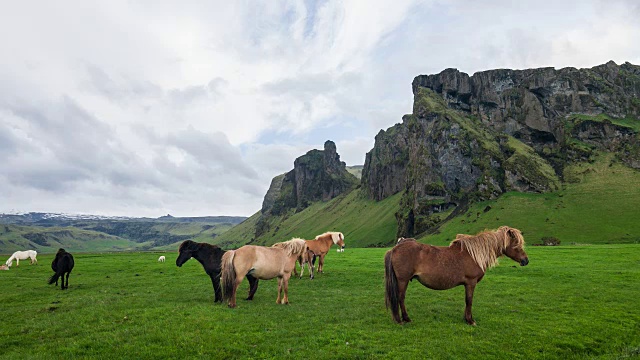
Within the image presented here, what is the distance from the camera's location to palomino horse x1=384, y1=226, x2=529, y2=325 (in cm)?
1338

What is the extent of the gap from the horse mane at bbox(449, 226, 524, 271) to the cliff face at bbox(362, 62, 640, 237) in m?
154

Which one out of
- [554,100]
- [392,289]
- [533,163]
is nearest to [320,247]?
[392,289]

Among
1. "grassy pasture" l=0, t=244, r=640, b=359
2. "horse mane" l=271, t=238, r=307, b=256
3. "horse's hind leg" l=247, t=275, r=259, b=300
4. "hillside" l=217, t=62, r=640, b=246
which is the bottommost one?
"grassy pasture" l=0, t=244, r=640, b=359

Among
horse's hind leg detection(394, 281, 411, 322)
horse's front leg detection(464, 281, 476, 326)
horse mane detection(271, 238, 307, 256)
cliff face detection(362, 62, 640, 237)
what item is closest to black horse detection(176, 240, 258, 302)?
horse mane detection(271, 238, 307, 256)

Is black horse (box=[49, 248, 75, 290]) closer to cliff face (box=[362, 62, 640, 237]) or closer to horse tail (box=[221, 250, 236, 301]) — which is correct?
A: horse tail (box=[221, 250, 236, 301])

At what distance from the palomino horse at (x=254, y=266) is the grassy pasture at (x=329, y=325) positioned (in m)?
1.11

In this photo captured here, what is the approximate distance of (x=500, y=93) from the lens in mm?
199500

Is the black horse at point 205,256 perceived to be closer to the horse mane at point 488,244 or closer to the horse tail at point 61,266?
the horse tail at point 61,266

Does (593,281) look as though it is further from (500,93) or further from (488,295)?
(500,93)

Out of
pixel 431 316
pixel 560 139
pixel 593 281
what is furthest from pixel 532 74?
pixel 431 316

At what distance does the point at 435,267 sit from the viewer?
13.4m

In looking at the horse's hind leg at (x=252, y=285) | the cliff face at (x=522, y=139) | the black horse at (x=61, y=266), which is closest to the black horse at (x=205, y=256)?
the horse's hind leg at (x=252, y=285)

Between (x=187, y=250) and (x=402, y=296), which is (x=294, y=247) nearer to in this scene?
(x=187, y=250)

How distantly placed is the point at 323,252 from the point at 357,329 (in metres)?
16.4
